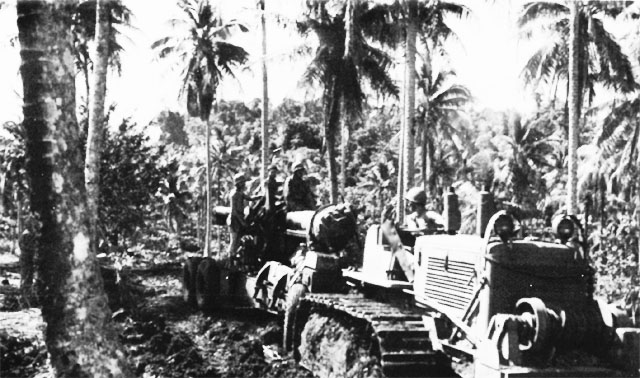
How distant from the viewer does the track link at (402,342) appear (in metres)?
8.05

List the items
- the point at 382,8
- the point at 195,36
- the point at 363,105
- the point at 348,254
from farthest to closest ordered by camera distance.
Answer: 1. the point at 195,36
2. the point at 363,105
3. the point at 382,8
4. the point at 348,254

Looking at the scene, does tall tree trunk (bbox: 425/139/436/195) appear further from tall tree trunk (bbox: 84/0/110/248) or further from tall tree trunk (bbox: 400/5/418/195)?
tall tree trunk (bbox: 84/0/110/248)

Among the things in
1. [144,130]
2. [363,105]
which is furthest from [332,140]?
[144,130]

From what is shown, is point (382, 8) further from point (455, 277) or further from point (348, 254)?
point (455, 277)

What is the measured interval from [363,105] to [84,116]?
32.6ft

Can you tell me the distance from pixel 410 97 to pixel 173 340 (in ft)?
39.4

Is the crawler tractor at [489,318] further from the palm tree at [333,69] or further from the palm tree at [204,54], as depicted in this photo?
the palm tree at [204,54]

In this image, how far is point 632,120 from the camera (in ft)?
85.1

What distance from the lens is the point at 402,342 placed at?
8.31m

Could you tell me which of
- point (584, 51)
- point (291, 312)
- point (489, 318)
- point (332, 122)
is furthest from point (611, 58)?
point (489, 318)

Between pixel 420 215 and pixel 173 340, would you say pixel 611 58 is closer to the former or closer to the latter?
pixel 420 215

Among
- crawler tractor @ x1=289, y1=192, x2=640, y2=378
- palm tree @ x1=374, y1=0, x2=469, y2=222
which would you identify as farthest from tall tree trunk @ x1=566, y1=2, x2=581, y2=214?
crawler tractor @ x1=289, y1=192, x2=640, y2=378

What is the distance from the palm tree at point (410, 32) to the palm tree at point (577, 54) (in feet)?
11.3

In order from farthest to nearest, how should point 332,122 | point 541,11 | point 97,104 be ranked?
1. point 332,122
2. point 541,11
3. point 97,104
